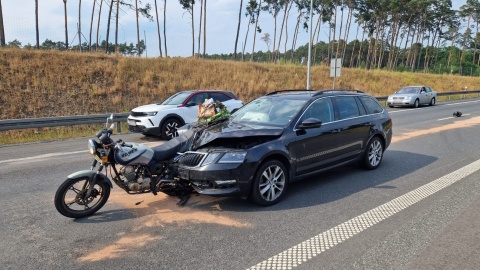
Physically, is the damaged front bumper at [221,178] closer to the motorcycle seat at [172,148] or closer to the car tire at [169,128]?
the motorcycle seat at [172,148]

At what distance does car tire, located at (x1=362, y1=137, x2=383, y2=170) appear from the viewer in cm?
714

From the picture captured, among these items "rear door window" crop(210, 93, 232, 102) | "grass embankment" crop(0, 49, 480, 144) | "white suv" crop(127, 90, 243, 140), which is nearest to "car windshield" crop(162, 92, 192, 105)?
"white suv" crop(127, 90, 243, 140)

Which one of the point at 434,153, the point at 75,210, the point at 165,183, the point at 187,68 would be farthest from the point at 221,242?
the point at 187,68

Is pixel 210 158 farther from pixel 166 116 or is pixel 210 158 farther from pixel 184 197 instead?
pixel 166 116

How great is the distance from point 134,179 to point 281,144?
2112mm

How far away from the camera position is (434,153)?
8.79m

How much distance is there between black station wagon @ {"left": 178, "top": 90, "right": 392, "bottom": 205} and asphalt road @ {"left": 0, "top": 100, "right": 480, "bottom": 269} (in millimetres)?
358

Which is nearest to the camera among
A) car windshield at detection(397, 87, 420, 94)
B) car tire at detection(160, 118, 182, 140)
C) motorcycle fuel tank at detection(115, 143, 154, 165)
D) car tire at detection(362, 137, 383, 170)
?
motorcycle fuel tank at detection(115, 143, 154, 165)

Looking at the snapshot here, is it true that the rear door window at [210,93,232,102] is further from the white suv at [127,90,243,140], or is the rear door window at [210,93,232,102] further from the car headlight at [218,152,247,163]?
the car headlight at [218,152,247,163]

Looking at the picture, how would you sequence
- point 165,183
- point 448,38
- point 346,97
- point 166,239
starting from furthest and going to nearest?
point 448,38 → point 346,97 → point 165,183 → point 166,239

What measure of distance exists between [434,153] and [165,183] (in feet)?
22.1

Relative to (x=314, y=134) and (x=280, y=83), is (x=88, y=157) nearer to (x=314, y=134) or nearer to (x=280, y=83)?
(x=314, y=134)

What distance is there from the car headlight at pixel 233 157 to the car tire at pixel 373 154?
3.22 m

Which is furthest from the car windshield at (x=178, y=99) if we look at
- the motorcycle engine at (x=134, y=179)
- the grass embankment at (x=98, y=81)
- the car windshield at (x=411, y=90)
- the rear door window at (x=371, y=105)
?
the car windshield at (x=411, y=90)
